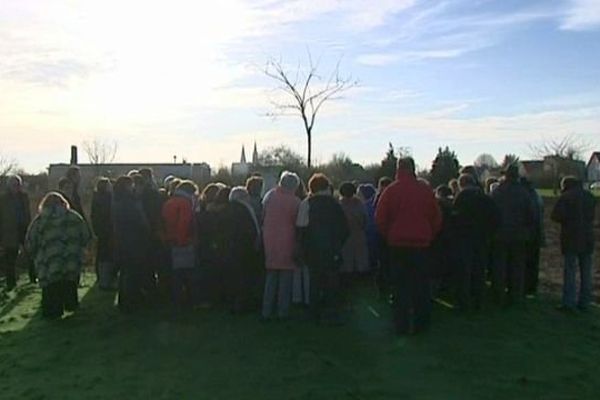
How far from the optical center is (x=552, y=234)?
27.0m

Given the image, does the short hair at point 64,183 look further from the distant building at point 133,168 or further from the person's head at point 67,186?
the distant building at point 133,168

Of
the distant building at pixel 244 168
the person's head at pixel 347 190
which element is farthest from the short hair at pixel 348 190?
the distant building at pixel 244 168

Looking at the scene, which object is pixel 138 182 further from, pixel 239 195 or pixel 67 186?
pixel 67 186

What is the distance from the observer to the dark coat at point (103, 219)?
13523mm

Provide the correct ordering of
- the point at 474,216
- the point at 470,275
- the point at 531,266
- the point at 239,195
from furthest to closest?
the point at 531,266 → the point at 470,275 → the point at 239,195 → the point at 474,216

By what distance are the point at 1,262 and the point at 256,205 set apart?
7949 millimetres

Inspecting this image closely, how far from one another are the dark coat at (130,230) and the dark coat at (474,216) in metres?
4.20

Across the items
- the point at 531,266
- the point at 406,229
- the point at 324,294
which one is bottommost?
the point at 324,294

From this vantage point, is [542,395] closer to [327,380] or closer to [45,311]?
→ [327,380]

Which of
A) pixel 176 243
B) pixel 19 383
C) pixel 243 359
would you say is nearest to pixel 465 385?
pixel 243 359

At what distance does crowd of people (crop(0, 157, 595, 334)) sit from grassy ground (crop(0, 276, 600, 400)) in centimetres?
35

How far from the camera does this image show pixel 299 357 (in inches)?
359

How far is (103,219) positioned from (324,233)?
4.53 metres

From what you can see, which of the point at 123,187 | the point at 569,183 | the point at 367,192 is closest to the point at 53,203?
the point at 123,187
